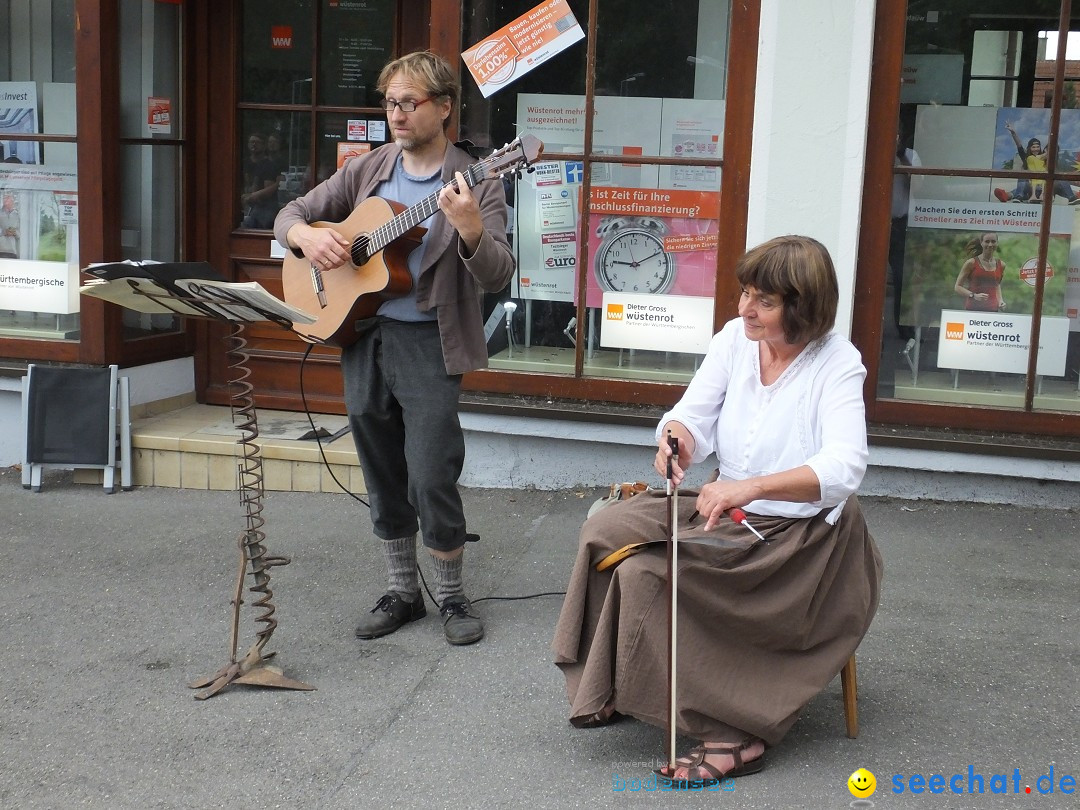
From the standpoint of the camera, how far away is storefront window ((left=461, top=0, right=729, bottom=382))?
5.77 meters

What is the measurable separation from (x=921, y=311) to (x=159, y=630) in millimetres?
3566

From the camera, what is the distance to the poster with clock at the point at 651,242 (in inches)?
229

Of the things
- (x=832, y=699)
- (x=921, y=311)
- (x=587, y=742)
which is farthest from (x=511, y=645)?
(x=921, y=311)

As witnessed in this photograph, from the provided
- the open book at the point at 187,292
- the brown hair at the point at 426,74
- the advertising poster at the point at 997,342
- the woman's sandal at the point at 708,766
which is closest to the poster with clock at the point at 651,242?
the advertising poster at the point at 997,342

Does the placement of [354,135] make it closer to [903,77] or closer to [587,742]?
[903,77]

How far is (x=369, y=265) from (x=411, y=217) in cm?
24

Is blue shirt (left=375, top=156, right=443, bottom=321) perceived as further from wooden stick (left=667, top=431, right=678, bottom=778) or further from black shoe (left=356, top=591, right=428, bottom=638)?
wooden stick (left=667, top=431, right=678, bottom=778)

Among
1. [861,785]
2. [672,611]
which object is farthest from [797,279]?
[861,785]

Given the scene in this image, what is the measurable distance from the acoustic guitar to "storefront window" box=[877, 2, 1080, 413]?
93.4 inches

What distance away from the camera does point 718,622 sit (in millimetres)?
3268

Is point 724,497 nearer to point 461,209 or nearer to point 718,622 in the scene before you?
point 718,622

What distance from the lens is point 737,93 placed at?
221 inches

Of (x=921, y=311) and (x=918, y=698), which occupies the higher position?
(x=921, y=311)

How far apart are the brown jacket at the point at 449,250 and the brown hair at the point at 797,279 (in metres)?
0.96
